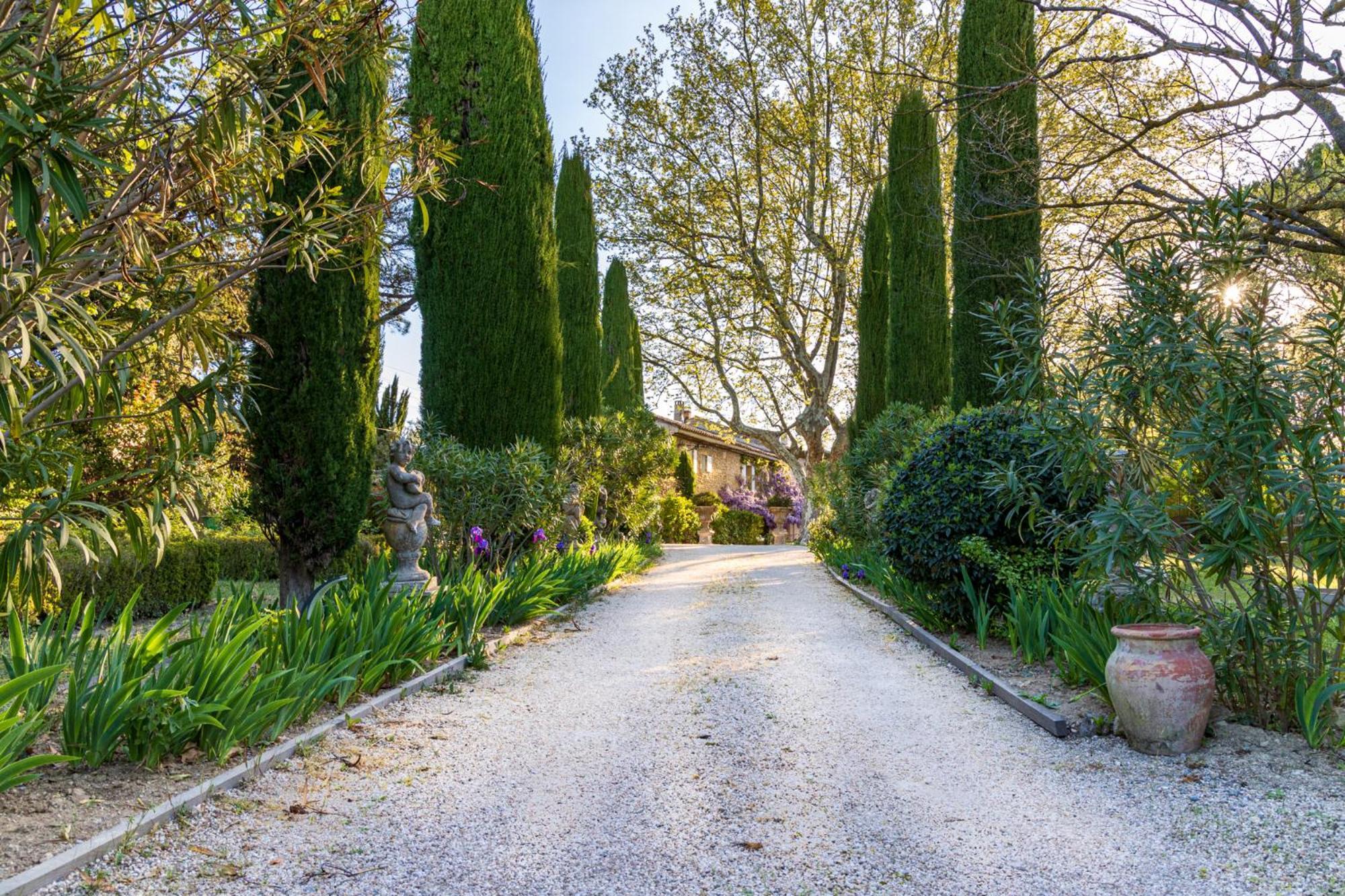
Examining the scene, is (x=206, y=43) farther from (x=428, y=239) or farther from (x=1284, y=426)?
(x=428, y=239)

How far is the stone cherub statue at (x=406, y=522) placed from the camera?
7.59 metres

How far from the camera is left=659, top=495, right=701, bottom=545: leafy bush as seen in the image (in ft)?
83.3

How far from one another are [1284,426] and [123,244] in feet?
16.4

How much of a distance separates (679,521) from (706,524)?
312 centimetres

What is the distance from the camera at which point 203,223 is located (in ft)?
14.0

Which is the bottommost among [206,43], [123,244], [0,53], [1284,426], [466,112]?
[1284,426]

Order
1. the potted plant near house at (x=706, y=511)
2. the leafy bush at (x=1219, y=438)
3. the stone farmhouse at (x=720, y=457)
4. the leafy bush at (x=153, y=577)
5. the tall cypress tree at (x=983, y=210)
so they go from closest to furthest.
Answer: the leafy bush at (x=1219, y=438) < the leafy bush at (x=153, y=577) < the tall cypress tree at (x=983, y=210) < the potted plant near house at (x=706, y=511) < the stone farmhouse at (x=720, y=457)

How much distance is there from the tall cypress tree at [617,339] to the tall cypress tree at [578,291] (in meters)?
4.37

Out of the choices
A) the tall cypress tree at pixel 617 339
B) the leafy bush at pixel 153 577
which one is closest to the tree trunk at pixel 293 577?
the leafy bush at pixel 153 577

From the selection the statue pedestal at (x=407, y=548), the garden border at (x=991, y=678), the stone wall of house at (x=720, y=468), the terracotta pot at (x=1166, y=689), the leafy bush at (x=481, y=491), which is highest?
the stone wall of house at (x=720, y=468)

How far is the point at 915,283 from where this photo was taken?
15273mm

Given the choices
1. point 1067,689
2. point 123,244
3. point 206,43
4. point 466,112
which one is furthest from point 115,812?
point 466,112

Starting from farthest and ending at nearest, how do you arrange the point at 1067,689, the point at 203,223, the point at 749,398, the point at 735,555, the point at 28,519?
the point at 749,398
the point at 735,555
the point at 1067,689
the point at 203,223
the point at 28,519

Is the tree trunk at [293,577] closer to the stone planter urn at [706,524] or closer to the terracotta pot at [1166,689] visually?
the terracotta pot at [1166,689]
